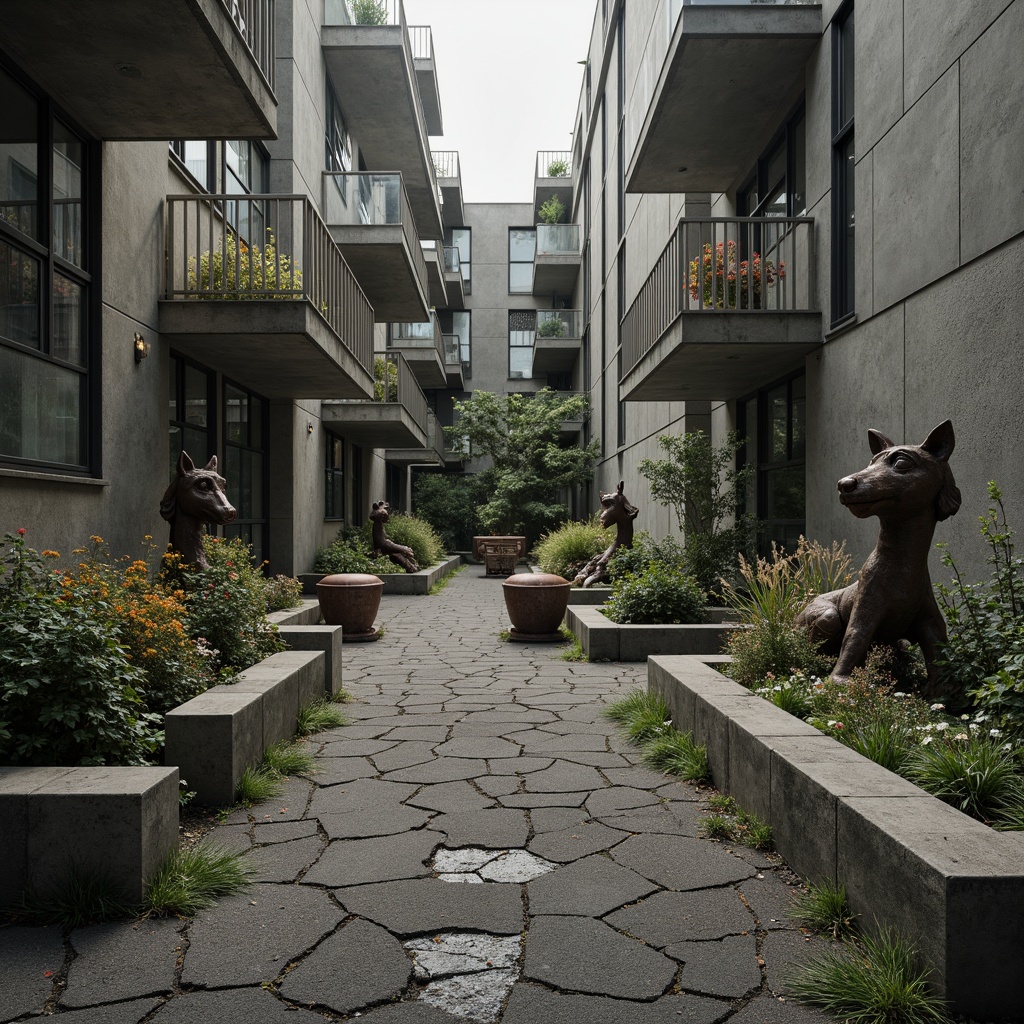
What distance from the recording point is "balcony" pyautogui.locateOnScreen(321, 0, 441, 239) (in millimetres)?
15797

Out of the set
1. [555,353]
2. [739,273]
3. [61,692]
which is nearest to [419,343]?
[555,353]

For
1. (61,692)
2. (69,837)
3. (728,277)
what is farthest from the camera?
(728,277)

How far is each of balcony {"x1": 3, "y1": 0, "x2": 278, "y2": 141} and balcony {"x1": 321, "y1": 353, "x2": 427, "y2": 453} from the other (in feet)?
26.5

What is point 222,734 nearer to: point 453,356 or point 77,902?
point 77,902

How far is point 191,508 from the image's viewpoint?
288 inches

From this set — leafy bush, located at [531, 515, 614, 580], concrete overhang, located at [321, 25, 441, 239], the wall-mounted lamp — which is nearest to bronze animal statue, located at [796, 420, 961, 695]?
the wall-mounted lamp

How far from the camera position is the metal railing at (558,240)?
31.7 metres

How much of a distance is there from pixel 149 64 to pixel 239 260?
3.32m

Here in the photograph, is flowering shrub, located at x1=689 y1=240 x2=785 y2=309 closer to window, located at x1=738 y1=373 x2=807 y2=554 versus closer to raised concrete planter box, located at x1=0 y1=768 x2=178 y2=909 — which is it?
window, located at x1=738 y1=373 x2=807 y2=554

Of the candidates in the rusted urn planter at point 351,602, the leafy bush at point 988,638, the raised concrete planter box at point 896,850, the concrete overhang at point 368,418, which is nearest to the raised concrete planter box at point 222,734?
the raised concrete planter box at point 896,850

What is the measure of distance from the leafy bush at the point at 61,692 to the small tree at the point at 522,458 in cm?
2343

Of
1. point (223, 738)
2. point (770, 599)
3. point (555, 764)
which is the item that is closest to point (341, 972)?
point (223, 738)

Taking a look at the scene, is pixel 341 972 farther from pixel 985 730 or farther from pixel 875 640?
pixel 875 640

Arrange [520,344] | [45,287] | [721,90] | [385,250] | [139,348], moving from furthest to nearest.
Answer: [520,344], [385,250], [721,90], [139,348], [45,287]
